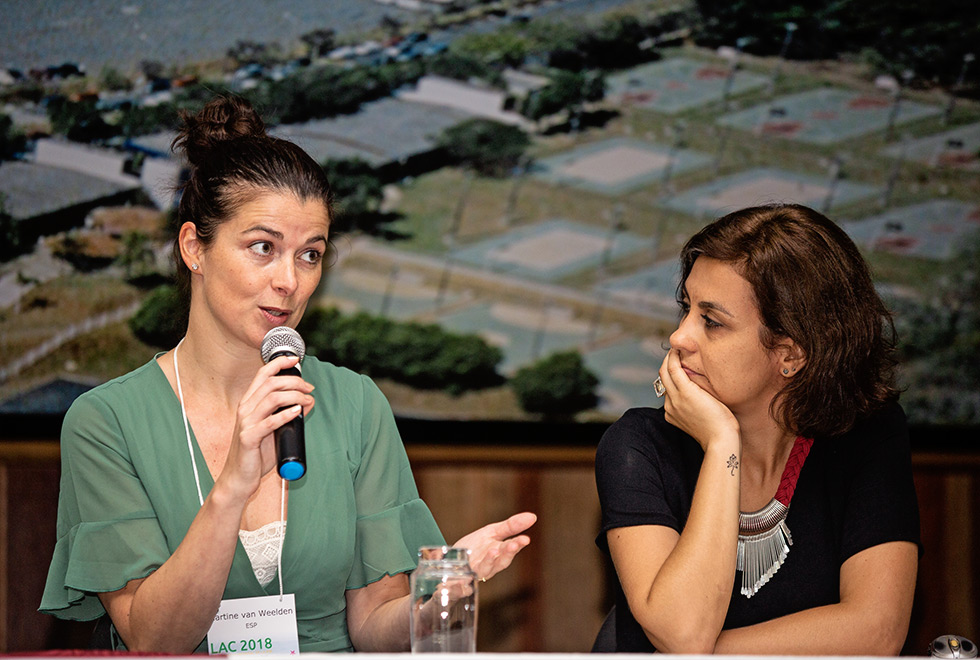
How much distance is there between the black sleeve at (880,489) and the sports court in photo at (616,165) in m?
1.54

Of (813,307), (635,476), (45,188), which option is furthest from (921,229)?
(45,188)

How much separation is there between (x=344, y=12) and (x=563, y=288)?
1189mm

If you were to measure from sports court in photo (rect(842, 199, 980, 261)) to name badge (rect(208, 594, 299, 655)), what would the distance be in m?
2.43

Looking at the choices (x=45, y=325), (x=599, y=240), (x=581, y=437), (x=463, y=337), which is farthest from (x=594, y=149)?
(x=45, y=325)

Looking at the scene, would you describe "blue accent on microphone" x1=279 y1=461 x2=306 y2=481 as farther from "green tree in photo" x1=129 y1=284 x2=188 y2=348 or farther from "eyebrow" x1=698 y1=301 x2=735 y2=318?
"green tree in photo" x1=129 y1=284 x2=188 y2=348

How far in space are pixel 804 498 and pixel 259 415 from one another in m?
1.01

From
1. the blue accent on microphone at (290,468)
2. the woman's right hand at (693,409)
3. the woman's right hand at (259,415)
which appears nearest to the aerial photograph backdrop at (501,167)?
the woman's right hand at (693,409)

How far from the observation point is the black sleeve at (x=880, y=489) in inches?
64.0

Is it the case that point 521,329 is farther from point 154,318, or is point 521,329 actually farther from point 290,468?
point 290,468

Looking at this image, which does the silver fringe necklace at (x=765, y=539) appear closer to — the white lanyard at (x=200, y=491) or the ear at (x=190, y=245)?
the white lanyard at (x=200, y=491)

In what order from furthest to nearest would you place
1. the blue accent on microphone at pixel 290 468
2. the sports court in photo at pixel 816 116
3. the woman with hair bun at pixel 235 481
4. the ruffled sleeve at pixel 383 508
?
the sports court in photo at pixel 816 116
the ruffled sleeve at pixel 383 508
the woman with hair bun at pixel 235 481
the blue accent on microphone at pixel 290 468

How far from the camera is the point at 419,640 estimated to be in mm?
1266

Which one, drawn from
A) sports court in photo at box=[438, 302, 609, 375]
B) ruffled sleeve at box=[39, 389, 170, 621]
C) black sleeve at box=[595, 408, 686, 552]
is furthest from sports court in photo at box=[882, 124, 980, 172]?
ruffled sleeve at box=[39, 389, 170, 621]

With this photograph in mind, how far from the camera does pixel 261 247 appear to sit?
165cm
